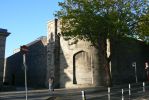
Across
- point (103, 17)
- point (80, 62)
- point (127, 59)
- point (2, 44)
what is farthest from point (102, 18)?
point (2, 44)

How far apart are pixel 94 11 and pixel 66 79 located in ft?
39.9

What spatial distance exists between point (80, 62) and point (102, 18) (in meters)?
9.37

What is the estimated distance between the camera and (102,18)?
38.3m

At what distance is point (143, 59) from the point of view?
54844 mm

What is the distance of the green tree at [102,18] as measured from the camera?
38028 millimetres

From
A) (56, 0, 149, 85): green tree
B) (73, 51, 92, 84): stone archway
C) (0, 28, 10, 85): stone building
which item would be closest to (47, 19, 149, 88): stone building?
(73, 51, 92, 84): stone archway

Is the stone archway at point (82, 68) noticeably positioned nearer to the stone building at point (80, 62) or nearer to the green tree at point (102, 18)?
the stone building at point (80, 62)

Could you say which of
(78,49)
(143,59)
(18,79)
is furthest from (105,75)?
(18,79)

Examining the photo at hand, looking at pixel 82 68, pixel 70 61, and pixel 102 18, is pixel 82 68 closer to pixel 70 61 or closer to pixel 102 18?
pixel 70 61

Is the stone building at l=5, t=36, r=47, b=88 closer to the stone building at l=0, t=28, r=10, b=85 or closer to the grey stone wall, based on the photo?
the stone building at l=0, t=28, r=10, b=85

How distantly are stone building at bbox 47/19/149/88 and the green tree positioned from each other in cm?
353

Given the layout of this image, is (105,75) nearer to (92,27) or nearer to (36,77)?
(92,27)

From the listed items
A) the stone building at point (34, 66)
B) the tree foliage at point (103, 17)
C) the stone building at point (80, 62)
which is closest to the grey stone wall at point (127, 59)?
the stone building at point (80, 62)

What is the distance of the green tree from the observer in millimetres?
38028
